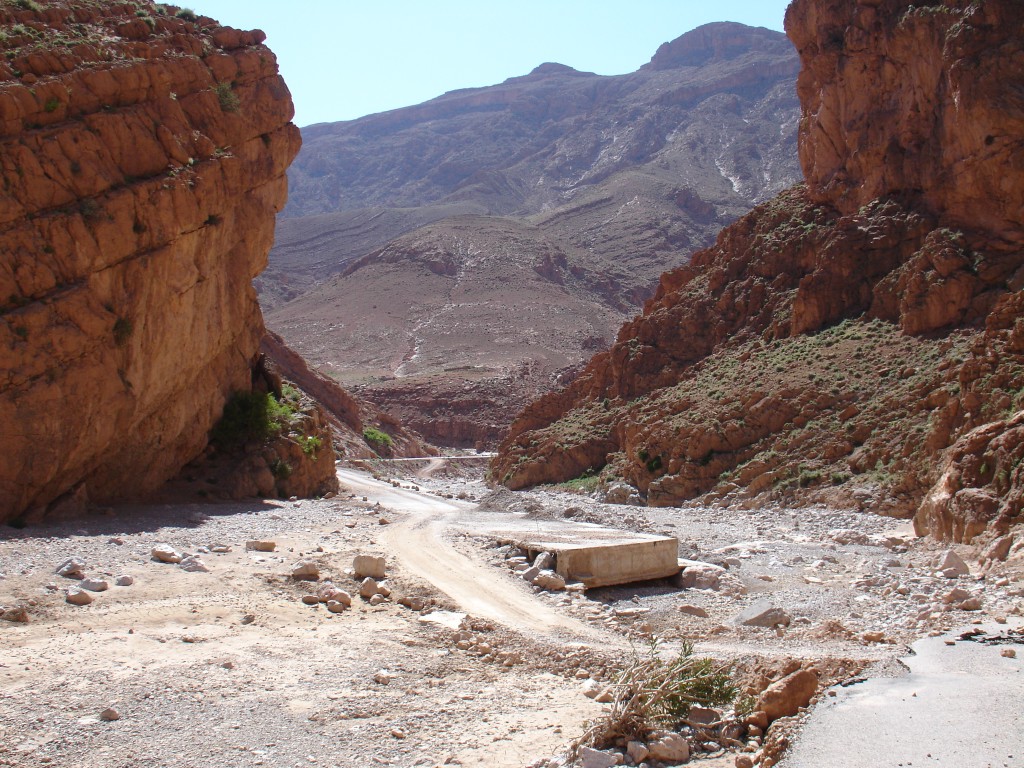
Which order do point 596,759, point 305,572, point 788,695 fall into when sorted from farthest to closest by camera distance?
point 305,572 → point 788,695 → point 596,759

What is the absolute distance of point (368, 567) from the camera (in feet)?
46.6

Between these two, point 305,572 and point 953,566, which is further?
point 953,566

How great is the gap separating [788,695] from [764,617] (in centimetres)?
436

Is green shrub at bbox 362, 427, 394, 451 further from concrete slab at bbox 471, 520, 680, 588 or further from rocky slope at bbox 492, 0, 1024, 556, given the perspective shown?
concrete slab at bbox 471, 520, 680, 588

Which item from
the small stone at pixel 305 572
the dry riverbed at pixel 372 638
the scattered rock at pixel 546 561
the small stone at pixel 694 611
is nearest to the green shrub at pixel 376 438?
the dry riverbed at pixel 372 638

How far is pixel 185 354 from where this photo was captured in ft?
77.3

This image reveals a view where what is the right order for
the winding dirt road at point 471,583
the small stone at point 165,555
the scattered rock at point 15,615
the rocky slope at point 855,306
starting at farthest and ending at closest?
the rocky slope at point 855,306 → the small stone at point 165,555 → the winding dirt road at point 471,583 → the scattered rock at point 15,615

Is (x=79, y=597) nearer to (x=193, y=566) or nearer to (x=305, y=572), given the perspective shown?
(x=193, y=566)

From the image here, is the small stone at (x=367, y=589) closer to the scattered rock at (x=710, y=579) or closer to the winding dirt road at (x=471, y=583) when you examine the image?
the winding dirt road at (x=471, y=583)

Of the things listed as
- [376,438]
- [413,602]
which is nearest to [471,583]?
[413,602]

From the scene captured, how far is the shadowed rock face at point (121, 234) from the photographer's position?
61.3 feet

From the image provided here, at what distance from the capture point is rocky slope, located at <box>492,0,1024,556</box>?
1107 inches

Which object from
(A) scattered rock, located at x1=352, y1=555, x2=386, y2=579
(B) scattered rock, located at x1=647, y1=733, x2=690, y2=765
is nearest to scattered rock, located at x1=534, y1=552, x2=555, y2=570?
(A) scattered rock, located at x1=352, y1=555, x2=386, y2=579

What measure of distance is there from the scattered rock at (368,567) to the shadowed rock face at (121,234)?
788 centimetres
